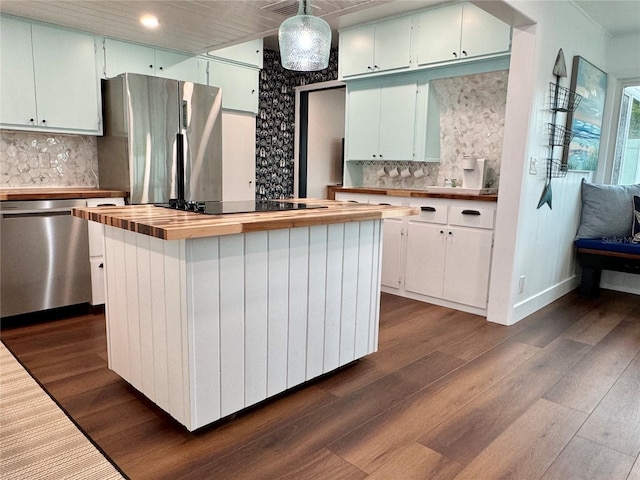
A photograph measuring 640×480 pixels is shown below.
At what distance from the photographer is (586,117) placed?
12.7 ft

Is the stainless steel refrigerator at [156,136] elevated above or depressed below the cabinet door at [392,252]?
above

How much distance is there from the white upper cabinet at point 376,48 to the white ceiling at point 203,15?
16 centimetres

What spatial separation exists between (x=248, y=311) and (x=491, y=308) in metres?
2.12

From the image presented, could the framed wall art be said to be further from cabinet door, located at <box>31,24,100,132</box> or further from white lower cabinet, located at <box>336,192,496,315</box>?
cabinet door, located at <box>31,24,100,132</box>

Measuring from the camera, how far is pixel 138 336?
1.98 meters

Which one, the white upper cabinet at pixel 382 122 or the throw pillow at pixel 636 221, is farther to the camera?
the white upper cabinet at pixel 382 122

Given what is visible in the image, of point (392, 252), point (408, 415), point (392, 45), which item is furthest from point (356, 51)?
point (408, 415)

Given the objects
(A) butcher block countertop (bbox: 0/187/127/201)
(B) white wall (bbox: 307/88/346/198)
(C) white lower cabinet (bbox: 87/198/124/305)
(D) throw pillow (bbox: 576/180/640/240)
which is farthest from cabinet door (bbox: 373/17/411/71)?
(C) white lower cabinet (bbox: 87/198/124/305)

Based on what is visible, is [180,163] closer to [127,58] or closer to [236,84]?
[127,58]

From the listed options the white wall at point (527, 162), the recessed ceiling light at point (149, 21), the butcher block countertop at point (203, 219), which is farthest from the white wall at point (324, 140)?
the butcher block countertop at point (203, 219)

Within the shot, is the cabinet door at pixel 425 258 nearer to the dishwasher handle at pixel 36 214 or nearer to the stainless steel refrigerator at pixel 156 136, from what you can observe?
the stainless steel refrigerator at pixel 156 136

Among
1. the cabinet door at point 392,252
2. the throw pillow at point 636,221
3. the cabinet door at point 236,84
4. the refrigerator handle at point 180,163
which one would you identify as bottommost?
the cabinet door at point 392,252

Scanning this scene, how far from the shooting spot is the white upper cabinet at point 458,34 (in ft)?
11.1

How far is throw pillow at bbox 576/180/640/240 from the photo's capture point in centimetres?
407
